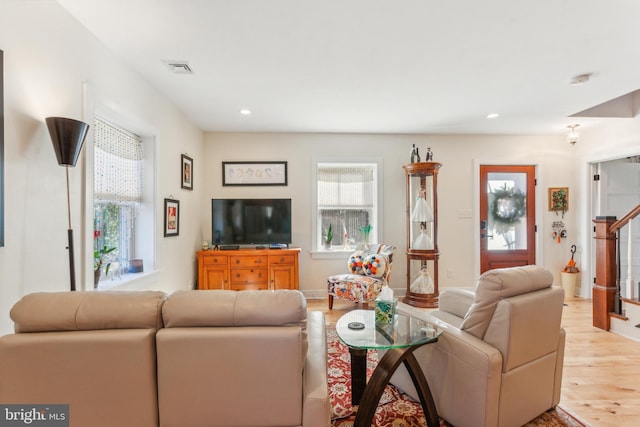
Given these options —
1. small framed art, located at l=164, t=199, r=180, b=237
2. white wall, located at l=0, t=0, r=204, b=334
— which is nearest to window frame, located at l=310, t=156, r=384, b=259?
small framed art, located at l=164, t=199, r=180, b=237

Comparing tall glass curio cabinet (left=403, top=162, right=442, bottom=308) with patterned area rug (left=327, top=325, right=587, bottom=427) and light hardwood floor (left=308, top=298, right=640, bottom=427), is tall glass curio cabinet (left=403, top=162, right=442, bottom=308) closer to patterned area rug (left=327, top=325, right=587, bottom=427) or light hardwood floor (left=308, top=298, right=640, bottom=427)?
light hardwood floor (left=308, top=298, right=640, bottom=427)

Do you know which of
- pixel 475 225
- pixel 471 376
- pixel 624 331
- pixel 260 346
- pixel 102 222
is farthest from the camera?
pixel 475 225

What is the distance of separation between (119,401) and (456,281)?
14.8ft

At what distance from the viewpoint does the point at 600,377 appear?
2.29m

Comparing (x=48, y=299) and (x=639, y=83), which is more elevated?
(x=639, y=83)

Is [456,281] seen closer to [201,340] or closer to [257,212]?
[257,212]

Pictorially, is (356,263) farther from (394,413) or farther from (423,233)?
(394,413)

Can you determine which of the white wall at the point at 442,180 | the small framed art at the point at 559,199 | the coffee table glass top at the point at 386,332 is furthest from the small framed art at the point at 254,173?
the small framed art at the point at 559,199

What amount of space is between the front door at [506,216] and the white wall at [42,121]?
4761 millimetres

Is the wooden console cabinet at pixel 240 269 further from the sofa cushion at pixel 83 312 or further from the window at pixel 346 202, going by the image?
the sofa cushion at pixel 83 312

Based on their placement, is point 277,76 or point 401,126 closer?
point 277,76

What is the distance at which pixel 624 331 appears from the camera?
3068 mm

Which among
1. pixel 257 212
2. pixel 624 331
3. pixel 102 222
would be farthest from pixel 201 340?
pixel 624 331

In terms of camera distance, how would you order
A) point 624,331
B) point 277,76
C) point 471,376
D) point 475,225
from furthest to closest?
1. point 475,225
2. point 624,331
3. point 277,76
4. point 471,376
